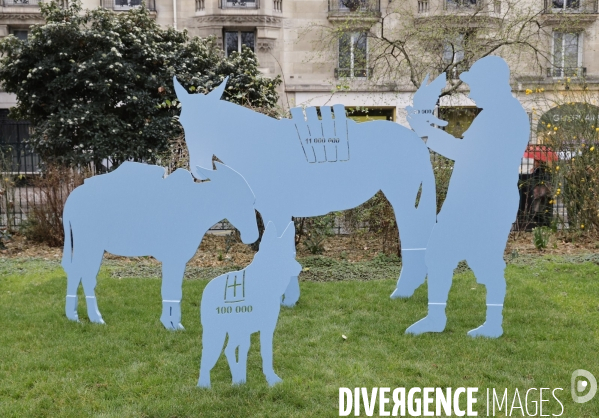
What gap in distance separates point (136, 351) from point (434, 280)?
9.33 feet

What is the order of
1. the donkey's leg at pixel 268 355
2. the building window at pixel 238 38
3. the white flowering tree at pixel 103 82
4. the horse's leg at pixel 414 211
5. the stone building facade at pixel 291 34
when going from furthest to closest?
the building window at pixel 238 38
the stone building facade at pixel 291 34
the white flowering tree at pixel 103 82
the horse's leg at pixel 414 211
the donkey's leg at pixel 268 355

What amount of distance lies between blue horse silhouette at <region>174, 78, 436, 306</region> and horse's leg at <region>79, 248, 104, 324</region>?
136 cm

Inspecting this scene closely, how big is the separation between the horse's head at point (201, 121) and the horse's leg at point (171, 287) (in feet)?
3.49

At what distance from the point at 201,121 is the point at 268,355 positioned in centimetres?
262

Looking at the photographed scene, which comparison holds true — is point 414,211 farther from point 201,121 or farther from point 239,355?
point 239,355

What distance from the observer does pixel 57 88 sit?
12.5 metres

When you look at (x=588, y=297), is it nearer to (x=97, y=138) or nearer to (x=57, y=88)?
(x=97, y=138)

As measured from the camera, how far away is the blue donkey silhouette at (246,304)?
4180 mm

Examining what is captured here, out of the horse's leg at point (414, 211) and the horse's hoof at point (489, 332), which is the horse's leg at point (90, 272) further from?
the horse's hoof at point (489, 332)

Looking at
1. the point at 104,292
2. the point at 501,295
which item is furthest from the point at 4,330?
the point at 501,295

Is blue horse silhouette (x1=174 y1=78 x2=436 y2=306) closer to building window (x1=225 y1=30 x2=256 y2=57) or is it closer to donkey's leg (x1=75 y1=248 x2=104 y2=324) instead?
donkey's leg (x1=75 y1=248 x2=104 y2=324)

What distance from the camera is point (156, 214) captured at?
5.42 meters

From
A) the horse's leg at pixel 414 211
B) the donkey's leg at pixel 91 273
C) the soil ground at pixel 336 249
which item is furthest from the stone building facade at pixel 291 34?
the donkey's leg at pixel 91 273

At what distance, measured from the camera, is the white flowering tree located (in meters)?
12.2
